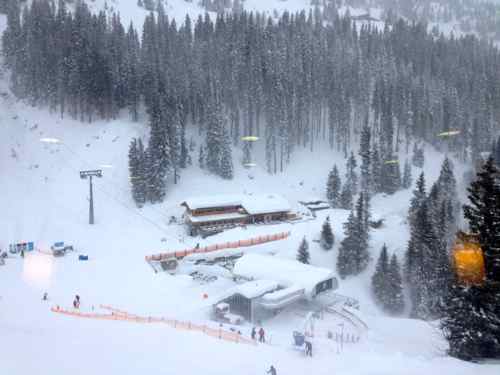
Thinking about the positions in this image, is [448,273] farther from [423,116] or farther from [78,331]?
[423,116]

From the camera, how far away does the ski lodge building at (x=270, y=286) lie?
116 feet

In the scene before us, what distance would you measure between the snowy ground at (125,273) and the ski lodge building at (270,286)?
61.4 inches

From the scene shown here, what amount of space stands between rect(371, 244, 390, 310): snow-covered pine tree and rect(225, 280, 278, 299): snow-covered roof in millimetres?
13571

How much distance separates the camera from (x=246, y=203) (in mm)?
60531

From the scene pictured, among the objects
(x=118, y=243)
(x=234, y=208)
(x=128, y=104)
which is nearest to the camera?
(x=118, y=243)

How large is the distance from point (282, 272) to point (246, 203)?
21.2 meters

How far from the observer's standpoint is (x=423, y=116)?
88.7 metres

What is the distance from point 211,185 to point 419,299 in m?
37.6

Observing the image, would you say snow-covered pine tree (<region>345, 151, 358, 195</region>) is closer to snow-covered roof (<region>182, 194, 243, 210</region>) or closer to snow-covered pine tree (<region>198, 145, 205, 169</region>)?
snow-covered roof (<region>182, 194, 243, 210</region>)

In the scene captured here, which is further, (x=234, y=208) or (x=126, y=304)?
(x=234, y=208)

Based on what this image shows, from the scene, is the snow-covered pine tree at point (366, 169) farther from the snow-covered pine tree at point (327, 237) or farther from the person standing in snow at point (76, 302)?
the person standing in snow at point (76, 302)

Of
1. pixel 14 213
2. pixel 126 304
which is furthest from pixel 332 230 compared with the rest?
pixel 14 213

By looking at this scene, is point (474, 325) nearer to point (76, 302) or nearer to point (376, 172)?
point (76, 302)

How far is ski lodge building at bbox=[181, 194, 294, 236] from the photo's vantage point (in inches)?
2228
